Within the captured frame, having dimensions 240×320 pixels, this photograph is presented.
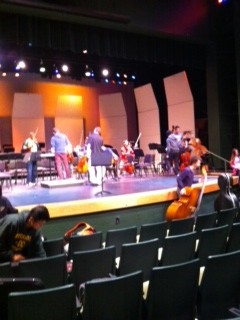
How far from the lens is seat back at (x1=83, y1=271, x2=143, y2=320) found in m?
2.49

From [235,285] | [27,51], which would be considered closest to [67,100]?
[27,51]

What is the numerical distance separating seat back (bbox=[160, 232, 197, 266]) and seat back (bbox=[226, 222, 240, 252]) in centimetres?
48

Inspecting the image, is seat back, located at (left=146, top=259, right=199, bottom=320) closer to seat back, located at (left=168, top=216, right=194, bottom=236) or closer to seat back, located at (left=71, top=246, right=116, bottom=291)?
seat back, located at (left=71, top=246, right=116, bottom=291)

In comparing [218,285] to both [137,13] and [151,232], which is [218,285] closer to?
[151,232]

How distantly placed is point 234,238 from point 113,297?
2060mm

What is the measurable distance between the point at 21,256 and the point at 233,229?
223 centimetres

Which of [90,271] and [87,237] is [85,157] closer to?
[87,237]

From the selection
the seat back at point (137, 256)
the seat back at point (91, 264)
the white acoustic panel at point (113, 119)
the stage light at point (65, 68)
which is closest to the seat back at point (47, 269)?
the seat back at point (91, 264)

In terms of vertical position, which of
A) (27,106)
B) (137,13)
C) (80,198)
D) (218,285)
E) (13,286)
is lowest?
(218,285)

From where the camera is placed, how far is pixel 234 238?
4.17m

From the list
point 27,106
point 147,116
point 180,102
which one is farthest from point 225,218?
point 27,106

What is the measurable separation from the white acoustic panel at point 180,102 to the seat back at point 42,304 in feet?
44.4

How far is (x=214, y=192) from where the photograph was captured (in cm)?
878

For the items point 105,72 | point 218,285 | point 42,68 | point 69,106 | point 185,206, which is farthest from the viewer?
point 69,106
